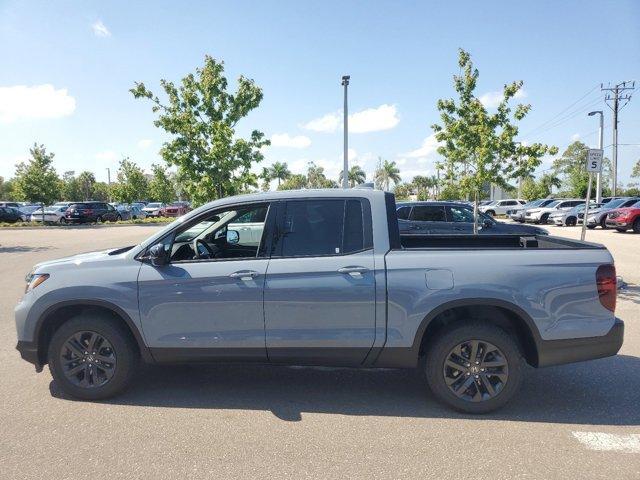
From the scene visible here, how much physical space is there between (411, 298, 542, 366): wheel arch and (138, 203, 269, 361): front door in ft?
4.34

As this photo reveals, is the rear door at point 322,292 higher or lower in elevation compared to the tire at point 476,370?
higher

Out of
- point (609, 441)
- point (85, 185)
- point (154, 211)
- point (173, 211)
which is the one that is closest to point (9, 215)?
point (173, 211)

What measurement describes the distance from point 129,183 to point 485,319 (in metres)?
46.8

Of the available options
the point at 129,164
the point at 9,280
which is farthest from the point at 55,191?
the point at 9,280

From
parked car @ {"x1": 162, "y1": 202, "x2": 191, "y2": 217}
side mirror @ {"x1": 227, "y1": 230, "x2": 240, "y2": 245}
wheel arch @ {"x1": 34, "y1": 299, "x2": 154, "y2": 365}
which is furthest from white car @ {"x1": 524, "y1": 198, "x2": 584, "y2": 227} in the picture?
wheel arch @ {"x1": 34, "y1": 299, "x2": 154, "y2": 365}

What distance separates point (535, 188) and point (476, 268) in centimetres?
5991

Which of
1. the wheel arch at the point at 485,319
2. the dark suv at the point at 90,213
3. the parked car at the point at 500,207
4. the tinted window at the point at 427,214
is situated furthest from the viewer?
the parked car at the point at 500,207

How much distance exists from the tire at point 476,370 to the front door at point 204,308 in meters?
1.42

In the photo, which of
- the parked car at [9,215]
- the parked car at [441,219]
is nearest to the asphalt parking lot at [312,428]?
the parked car at [441,219]

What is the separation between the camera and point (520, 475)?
9.83ft

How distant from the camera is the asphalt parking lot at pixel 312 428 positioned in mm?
3102

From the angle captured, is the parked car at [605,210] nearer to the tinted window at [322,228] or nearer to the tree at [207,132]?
the tree at [207,132]

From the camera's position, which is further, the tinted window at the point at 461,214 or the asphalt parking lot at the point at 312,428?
the tinted window at the point at 461,214

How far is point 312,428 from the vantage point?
12.0 ft
